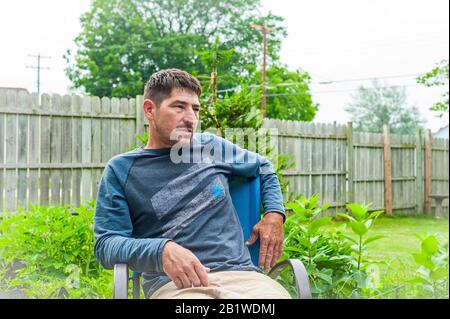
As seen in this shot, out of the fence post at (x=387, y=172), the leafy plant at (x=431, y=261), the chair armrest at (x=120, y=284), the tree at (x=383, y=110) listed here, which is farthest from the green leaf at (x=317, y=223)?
the tree at (x=383, y=110)

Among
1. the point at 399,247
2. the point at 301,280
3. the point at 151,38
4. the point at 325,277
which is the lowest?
the point at 399,247

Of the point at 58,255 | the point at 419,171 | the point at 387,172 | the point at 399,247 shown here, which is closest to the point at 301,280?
the point at 58,255

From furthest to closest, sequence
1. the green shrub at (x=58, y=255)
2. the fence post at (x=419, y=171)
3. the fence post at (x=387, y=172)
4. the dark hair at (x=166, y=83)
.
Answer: the fence post at (x=419, y=171), the fence post at (x=387, y=172), the green shrub at (x=58, y=255), the dark hair at (x=166, y=83)

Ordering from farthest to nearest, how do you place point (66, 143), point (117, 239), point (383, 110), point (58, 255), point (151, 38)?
point (383, 110)
point (151, 38)
point (66, 143)
point (58, 255)
point (117, 239)

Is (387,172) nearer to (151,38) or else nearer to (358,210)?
(358,210)

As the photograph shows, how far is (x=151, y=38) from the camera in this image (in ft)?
47.8

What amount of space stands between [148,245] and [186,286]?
0.14 meters

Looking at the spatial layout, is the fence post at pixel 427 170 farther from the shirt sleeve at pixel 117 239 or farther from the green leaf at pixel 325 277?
the shirt sleeve at pixel 117 239

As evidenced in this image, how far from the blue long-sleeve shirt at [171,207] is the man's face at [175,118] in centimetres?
4

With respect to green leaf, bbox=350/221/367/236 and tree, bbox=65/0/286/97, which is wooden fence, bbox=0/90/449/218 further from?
tree, bbox=65/0/286/97

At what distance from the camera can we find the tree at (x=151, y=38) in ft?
45.0

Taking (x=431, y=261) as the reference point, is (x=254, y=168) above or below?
above

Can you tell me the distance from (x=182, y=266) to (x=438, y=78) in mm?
7510

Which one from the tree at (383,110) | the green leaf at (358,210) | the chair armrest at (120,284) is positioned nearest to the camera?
the chair armrest at (120,284)
